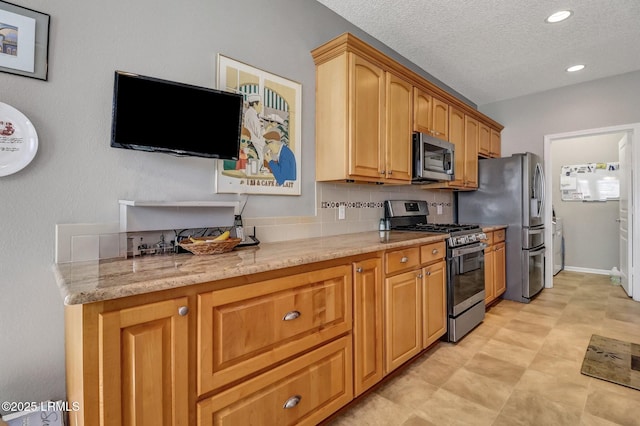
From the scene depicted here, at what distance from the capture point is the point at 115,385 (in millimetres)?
937

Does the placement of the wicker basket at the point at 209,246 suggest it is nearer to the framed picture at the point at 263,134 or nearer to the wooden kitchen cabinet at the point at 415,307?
the framed picture at the point at 263,134

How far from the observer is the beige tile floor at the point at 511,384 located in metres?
1.74

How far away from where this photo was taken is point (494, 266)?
3.59 metres

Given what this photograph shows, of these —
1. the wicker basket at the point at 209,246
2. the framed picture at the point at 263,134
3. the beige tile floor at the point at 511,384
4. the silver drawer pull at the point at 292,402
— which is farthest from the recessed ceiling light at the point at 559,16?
the silver drawer pull at the point at 292,402

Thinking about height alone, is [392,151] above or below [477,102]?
below

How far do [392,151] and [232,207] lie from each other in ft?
4.70

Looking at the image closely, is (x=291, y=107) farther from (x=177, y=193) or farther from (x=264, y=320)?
(x=264, y=320)

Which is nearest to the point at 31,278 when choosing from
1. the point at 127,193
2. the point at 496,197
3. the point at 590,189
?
the point at 127,193

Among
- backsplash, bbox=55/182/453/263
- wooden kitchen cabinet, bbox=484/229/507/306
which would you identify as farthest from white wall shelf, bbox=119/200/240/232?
wooden kitchen cabinet, bbox=484/229/507/306

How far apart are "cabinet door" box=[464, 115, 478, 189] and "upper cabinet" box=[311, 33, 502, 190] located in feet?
3.38

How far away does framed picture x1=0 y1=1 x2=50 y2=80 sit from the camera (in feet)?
4.01

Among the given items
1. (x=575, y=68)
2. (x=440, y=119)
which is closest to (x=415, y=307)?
(x=440, y=119)

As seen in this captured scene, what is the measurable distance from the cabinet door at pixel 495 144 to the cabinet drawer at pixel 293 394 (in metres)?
3.92

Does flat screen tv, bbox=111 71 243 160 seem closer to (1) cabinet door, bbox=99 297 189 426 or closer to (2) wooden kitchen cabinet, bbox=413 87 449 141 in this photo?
(1) cabinet door, bbox=99 297 189 426
